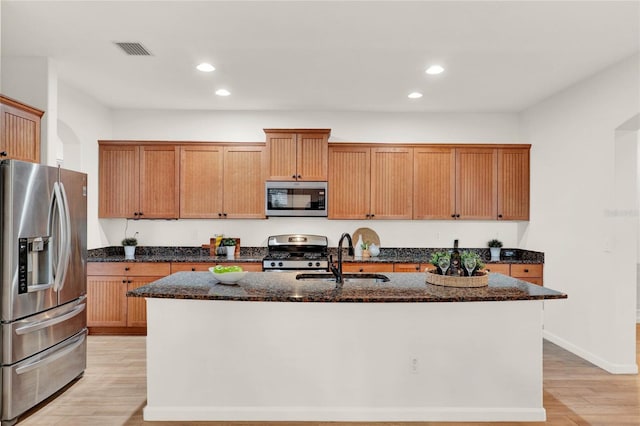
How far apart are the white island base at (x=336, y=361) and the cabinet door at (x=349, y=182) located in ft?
8.43

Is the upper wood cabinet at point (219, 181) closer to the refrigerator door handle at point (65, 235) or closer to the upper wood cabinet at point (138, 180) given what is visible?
the upper wood cabinet at point (138, 180)

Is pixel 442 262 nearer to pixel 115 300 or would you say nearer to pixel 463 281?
pixel 463 281

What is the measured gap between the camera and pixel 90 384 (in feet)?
11.5

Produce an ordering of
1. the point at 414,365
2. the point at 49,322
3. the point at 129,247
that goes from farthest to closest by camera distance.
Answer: the point at 129,247 → the point at 49,322 → the point at 414,365

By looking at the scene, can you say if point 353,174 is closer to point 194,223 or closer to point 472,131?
point 472,131

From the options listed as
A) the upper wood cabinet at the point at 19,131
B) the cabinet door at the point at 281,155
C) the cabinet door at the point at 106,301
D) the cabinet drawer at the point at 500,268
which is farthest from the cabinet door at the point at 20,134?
the cabinet drawer at the point at 500,268

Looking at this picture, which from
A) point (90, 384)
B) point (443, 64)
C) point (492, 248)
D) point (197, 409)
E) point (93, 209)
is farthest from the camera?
point (492, 248)

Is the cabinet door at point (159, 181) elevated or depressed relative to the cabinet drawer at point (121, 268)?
elevated

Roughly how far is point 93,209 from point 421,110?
14.4 ft

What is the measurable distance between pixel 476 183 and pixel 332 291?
3407 mm

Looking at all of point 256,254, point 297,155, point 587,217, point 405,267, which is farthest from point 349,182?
point 587,217

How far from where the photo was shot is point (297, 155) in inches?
206

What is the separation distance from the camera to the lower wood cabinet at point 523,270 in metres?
5.07

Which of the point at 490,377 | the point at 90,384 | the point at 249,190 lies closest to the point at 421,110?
the point at 249,190
